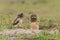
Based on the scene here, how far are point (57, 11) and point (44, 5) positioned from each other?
262 centimetres

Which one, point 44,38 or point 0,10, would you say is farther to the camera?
point 0,10

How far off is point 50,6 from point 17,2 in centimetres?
285

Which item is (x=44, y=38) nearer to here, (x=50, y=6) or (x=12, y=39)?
(x=12, y=39)

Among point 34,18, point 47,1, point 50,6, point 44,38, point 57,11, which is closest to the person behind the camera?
point 44,38

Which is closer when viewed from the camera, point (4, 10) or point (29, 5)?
point (4, 10)

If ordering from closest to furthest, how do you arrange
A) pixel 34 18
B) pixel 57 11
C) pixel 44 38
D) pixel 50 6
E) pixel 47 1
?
pixel 44 38
pixel 34 18
pixel 57 11
pixel 50 6
pixel 47 1

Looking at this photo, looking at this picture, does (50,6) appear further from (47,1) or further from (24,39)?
(24,39)

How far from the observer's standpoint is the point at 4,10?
22875mm

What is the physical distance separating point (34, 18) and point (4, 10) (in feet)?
31.7

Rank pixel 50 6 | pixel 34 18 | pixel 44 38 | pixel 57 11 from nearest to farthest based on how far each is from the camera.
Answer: pixel 44 38 → pixel 34 18 → pixel 57 11 → pixel 50 6

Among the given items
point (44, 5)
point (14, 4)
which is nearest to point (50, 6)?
point (44, 5)

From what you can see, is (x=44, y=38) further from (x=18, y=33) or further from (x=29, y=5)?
(x=29, y=5)

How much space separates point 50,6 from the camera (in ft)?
79.2

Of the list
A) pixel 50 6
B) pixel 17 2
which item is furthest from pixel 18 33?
pixel 17 2
